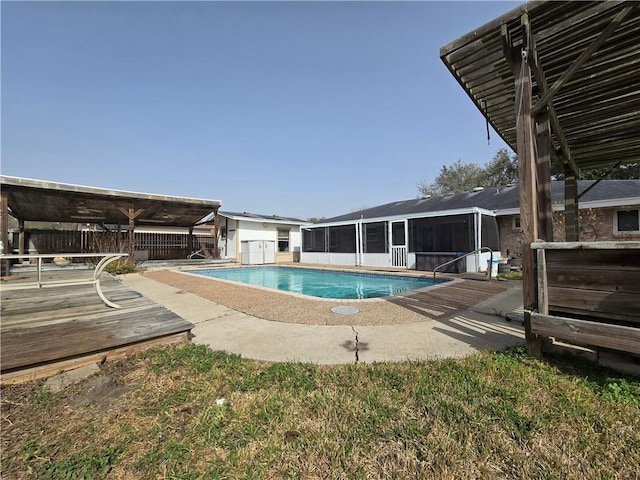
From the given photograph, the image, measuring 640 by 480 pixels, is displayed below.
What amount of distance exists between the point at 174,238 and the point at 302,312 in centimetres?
1924

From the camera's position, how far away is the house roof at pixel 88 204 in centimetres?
1045

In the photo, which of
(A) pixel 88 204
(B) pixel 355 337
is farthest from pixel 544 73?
(A) pixel 88 204

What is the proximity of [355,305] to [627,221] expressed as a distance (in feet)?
38.0

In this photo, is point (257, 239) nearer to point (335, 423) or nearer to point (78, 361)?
point (78, 361)

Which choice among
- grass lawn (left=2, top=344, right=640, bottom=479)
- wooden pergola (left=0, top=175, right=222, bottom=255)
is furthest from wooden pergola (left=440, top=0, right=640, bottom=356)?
wooden pergola (left=0, top=175, right=222, bottom=255)

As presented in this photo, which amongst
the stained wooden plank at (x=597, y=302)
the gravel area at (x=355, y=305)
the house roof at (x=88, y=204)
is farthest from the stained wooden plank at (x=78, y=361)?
the house roof at (x=88, y=204)

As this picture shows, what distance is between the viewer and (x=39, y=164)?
19.6 meters

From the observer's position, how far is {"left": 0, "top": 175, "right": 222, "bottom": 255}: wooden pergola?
998 centimetres

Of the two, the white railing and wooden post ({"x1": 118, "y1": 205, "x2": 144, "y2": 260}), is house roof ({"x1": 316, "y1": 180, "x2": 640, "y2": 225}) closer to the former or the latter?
the white railing

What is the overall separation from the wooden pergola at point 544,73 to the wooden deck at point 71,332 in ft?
13.8

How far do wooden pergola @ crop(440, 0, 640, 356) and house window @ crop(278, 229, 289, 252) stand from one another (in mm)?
17230

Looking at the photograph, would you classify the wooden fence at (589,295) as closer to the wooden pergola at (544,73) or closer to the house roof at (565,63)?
the wooden pergola at (544,73)

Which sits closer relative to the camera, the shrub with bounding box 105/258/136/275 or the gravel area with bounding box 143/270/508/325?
the gravel area with bounding box 143/270/508/325

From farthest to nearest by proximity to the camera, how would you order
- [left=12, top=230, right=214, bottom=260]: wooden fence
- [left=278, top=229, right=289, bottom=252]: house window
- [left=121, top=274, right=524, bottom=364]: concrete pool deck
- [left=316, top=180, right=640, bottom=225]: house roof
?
[left=278, top=229, right=289, bottom=252]: house window < [left=12, top=230, right=214, bottom=260]: wooden fence < [left=316, top=180, right=640, bottom=225]: house roof < [left=121, top=274, right=524, bottom=364]: concrete pool deck
